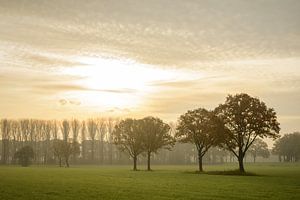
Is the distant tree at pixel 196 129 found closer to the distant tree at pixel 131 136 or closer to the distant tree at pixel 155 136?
the distant tree at pixel 155 136

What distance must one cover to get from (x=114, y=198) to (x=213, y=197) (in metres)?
8.68

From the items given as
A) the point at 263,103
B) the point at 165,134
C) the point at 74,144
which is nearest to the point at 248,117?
the point at 263,103

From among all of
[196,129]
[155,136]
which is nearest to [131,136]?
[155,136]

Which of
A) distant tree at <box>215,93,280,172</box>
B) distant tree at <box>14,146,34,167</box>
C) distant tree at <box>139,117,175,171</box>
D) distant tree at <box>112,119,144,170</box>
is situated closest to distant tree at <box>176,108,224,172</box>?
distant tree at <box>215,93,280,172</box>

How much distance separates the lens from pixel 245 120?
276 feet

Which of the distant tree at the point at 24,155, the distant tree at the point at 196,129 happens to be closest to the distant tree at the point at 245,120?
the distant tree at the point at 196,129

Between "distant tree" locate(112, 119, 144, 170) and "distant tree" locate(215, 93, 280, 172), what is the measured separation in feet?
114

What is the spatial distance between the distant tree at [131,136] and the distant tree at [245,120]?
114 ft

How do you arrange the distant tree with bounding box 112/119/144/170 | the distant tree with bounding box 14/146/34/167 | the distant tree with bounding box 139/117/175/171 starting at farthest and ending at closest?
the distant tree with bounding box 14/146/34/167
the distant tree with bounding box 112/119/144/170
the distant tree with bounding box 139/117/175/171

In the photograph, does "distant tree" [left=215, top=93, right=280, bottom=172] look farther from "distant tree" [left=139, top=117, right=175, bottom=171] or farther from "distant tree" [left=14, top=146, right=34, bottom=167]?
"distant tree" [left=14, top=146, right=34, bottom=167]

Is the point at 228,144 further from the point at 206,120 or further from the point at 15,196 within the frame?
the point at 15,196

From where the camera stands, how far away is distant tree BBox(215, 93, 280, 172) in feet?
273

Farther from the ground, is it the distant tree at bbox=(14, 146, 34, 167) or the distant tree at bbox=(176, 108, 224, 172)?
the distant tree at bbox=(176, 108, 224, 172)

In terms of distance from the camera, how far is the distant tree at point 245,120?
3275 inches
